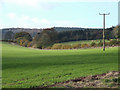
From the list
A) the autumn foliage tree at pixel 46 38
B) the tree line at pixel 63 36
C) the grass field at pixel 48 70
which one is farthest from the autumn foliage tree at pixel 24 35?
the grass field at pixel 48 70

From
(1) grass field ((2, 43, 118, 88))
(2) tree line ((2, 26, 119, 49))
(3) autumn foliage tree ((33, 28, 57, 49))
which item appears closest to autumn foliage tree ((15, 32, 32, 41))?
(2) tree line ((2, 26, 119, 49))

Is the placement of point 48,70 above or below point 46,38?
below

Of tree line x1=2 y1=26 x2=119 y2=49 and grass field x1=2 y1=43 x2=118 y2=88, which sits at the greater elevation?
tree line x1=2 y1=26 x2=119 y2=49

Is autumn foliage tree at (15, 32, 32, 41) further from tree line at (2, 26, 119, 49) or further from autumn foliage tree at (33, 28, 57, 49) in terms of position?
autumn foliage tree at (33, 28, 57, 49)

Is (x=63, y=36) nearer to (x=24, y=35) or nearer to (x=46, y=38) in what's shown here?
(x=46, y=38)

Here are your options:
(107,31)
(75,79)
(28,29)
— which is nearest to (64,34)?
(107,31)

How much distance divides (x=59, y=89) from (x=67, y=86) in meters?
0.69

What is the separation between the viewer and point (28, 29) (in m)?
101

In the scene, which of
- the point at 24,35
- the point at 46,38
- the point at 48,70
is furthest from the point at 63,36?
the point at 48,70

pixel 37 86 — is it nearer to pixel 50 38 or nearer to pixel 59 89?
pixel 59 89

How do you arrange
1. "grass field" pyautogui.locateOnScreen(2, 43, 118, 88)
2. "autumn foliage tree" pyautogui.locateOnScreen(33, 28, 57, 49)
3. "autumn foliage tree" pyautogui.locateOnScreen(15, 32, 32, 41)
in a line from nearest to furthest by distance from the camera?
"grass field" pyautogui.locateOnScreen(2, 43, 118, 88)
"autumn foliage tree" pyautogui.locateOnScreen(33, 28, 57, 49)
"autumn foliage tree" pyautogui.locateOnScreen(15, 32, 32, 41)

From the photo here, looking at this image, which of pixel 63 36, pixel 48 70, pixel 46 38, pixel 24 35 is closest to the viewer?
pixel 48 70

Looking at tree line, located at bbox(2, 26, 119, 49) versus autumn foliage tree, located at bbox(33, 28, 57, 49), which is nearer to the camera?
tree line, located at bbox(2, 26, 119, 49)

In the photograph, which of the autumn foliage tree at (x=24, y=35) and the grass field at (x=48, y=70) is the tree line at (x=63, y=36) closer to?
the autumn foliage tree at (x=24, y=35)
